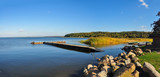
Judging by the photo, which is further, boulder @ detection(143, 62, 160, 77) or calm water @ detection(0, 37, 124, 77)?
calm water @ detection(0, 37, 124, 77)

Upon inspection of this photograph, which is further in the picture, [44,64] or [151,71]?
[44,64]

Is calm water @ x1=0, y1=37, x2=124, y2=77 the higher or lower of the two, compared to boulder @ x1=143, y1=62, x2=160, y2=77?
lower

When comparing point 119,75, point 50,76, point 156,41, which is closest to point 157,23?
point 156,41

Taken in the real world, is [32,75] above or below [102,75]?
below

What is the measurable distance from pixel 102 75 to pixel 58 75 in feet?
14.8

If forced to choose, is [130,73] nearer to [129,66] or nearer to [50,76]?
[129,66]

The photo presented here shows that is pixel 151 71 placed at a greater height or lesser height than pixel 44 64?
greater

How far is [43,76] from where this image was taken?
34.5ft

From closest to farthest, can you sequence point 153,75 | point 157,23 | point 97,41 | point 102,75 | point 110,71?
point 153,75 → point 102,75 → point 110,71 → point 157,23 → point 97,41

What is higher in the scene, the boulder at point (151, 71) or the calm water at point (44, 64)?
the boulder at point (151, 71)

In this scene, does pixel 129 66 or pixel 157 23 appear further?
pixel 157 23

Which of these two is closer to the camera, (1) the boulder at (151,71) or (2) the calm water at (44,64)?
(1) the boulder at (151,71)

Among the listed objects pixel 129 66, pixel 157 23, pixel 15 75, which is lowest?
pixel 15 75

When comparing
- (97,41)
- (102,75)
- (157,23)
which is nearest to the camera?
(102,75)
